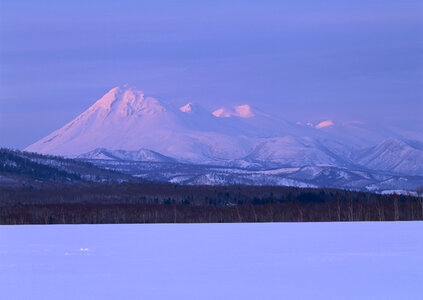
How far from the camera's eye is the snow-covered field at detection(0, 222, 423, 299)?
2089cm

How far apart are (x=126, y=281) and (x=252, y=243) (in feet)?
44.8

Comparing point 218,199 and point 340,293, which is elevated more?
point 218,199

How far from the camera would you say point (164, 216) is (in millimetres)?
63250

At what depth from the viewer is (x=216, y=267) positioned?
2598 cm

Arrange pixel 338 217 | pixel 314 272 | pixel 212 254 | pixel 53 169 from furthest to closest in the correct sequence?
pixel 53 169
pixel 338 217
pixel 212 254
pixel 314 272

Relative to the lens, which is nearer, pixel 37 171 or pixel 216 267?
pixel 216 267

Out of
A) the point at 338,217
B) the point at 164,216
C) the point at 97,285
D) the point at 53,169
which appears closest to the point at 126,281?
the point at 97,285

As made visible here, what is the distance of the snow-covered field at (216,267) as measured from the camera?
20891mm

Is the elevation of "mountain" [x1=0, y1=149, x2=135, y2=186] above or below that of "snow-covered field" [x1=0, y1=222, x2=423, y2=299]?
above

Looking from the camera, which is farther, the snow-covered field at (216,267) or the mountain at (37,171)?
the mountain at (37,171)

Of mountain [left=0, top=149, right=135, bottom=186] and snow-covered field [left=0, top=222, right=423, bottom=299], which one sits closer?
snow-covered field [left=0, top=222, right=423, bottom=299]

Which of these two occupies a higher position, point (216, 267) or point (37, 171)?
point (37, 171)

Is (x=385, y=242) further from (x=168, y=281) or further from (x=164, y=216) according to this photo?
(x=164, y=216)

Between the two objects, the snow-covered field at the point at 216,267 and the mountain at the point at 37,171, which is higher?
the mountain at the point at 37,171
